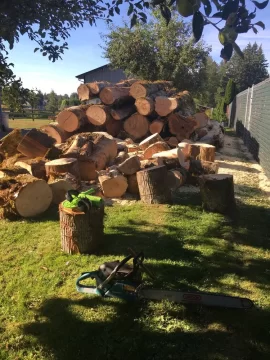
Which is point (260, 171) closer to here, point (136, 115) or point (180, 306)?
point (136, 115)

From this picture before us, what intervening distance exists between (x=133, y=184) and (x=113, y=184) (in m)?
0.44

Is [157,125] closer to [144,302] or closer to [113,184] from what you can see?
[113,184]

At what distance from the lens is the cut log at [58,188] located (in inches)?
219

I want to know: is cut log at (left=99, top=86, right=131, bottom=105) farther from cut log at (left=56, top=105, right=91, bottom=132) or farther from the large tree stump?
the large tree stump

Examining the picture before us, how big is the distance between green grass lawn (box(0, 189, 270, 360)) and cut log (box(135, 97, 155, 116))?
5831 mm

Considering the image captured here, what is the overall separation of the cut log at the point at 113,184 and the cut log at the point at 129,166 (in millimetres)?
121

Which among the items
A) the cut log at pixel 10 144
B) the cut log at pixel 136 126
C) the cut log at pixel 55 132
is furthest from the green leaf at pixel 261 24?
the cut log at pixel 136 126

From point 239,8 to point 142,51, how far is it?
19.8m

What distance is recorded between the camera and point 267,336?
2.60 meters

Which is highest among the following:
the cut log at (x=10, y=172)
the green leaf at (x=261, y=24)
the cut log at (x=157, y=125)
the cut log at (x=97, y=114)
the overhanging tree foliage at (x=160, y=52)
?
the overhanging tree foliage at (x=160, y=52)

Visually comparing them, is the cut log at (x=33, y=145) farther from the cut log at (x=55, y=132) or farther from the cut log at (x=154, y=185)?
the cut log at (x=55, y=132)

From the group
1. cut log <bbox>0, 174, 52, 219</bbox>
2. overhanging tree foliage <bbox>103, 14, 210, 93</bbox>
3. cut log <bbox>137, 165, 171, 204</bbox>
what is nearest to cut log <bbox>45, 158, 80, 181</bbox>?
cut log <bbox>0, 174, 52, 219</bbox>

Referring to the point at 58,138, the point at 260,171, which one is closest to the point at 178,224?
the point at 260,171

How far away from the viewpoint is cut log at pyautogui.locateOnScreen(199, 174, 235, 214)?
5.22 m
